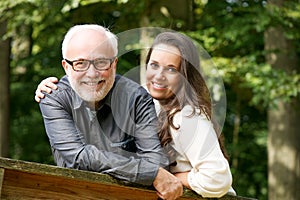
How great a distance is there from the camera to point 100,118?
3.02 metres

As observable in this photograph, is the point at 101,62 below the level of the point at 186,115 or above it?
above

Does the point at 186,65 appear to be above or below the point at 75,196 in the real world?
above

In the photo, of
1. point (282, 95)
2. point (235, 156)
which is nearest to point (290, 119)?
point (282, 95)

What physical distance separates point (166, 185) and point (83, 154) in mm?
335

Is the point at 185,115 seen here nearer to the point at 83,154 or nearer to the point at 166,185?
the point at 166,185

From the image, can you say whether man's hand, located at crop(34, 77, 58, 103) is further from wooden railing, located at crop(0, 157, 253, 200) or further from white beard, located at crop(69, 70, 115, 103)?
wooden railing, located at crop(0, 157, 253, 200)

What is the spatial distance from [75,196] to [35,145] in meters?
9.76

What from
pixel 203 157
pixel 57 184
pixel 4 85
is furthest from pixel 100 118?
pixel 4 85

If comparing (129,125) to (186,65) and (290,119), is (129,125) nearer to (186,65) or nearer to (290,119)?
(186,65)

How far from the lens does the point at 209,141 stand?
304 cm

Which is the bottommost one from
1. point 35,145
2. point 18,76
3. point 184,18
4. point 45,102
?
point 35,145

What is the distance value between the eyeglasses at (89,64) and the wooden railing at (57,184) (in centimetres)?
41

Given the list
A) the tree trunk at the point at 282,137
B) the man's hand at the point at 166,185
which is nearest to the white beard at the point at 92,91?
the man's hand at the point at 166,185

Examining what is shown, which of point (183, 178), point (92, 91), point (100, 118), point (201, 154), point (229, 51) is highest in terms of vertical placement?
point (92, 91)
